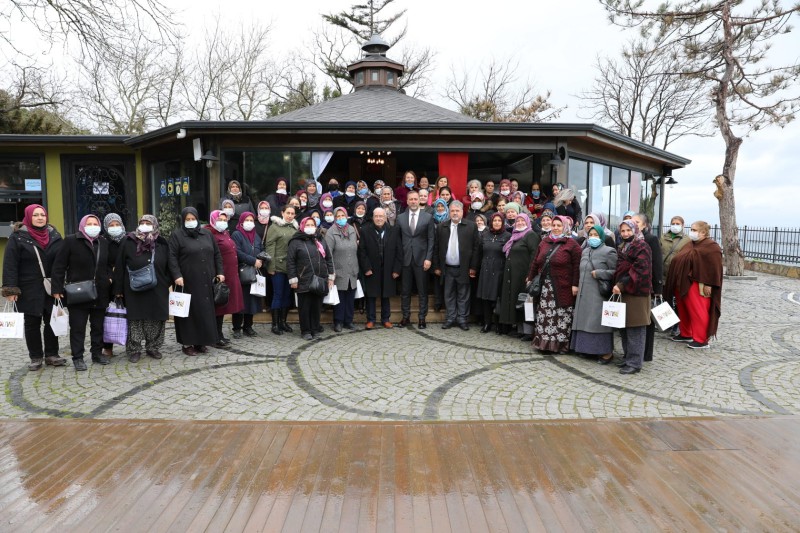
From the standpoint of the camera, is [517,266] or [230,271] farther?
[517,266]

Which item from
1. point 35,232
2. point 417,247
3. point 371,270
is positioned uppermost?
point 35,232

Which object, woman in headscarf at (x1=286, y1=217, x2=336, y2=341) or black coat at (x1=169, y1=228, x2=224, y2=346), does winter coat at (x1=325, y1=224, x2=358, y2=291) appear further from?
black coat at (x1=169, y1=228, x2=224, y2=346)

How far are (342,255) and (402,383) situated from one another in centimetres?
260

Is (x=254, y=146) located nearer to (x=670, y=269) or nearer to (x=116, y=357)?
(x=116, y=357)

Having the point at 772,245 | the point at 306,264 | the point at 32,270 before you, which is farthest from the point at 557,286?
the point at 772,245

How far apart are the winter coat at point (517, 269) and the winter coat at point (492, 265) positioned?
204 mm

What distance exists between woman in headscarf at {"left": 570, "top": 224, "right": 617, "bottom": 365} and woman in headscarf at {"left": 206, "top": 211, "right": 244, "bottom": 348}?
4.22m

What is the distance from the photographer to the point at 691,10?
13820 millimetres

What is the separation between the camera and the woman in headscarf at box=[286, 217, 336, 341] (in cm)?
661

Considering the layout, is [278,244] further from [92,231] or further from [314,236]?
[92,231]

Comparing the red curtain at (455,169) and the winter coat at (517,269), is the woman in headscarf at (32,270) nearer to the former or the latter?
the winter coat at (517,269)

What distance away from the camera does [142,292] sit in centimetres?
559

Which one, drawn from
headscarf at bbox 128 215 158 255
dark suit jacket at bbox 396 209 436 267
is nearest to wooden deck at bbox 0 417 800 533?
headscarf at bbox 128 215 158 255

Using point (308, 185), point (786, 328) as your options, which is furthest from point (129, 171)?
point (786, 328)
